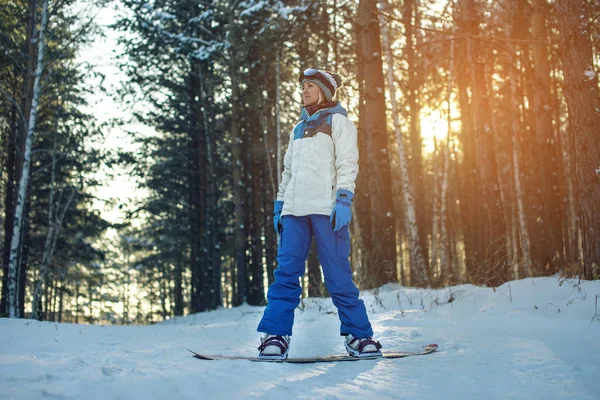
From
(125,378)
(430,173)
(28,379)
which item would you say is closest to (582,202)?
(125,378)

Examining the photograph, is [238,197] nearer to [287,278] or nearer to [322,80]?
[322,80]

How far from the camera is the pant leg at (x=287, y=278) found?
12.8ft

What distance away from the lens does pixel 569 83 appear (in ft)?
19.8

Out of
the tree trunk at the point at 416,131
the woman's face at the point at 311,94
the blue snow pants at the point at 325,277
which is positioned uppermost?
the tree trunk at the point at 416,131

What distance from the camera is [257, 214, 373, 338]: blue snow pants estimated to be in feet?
13.0

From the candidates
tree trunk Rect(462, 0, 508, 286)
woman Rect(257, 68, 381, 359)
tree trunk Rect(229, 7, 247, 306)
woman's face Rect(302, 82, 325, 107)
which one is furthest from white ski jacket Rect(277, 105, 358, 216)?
tree trunk Rect(229, 7, 247, 306)

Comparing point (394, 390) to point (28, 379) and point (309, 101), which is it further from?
point (309, 101)

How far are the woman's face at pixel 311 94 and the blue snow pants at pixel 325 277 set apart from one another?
98 cm

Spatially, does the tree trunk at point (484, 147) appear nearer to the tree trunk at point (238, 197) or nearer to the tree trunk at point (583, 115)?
the tree trunk at point (583, 115)

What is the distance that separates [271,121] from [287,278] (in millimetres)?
14861

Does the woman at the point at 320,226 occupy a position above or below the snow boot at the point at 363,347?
above

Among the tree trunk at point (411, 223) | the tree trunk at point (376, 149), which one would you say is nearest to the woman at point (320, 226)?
the tree trunk at point (376, 149)

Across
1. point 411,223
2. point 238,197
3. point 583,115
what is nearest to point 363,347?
point 583,115

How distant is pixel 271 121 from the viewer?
18.4 metres
